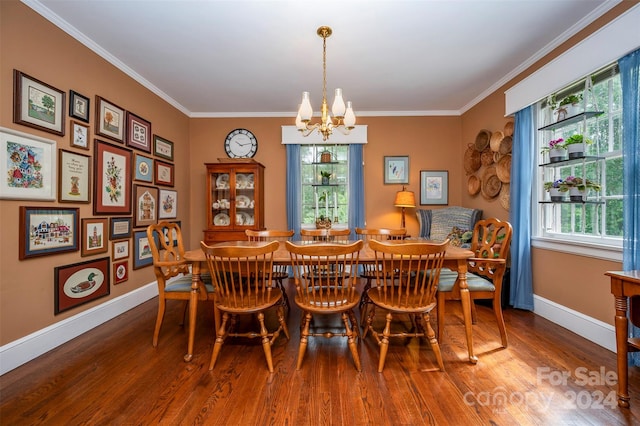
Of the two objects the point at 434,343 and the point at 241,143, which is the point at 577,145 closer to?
the point at 434,343

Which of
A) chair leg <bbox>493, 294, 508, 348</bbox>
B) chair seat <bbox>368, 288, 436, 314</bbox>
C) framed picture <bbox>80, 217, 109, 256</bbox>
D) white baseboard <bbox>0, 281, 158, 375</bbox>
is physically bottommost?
white baseboard <bbox>0, 281, 158, 375</bbox>

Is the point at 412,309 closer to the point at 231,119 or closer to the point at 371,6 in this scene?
the point at 371,6

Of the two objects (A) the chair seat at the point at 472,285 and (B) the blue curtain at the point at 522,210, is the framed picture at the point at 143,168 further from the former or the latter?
(B) the blue curtain at the point at 522,210

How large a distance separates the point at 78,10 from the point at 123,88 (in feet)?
3.02

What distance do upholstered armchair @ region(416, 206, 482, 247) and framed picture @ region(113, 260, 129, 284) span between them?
3865 millimetres

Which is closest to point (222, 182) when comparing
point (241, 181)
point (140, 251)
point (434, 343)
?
point (241, 181)

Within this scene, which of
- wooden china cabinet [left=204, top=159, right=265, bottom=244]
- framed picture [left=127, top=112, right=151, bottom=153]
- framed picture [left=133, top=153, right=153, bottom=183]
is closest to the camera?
framed picture [left=127, top=112, right=151, bottom=153]

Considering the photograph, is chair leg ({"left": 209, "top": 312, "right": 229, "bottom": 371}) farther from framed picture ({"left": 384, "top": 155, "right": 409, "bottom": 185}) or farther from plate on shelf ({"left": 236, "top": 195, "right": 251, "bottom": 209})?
framed picture ({"left": 384, "top": 155, "right": 409, "bottom": 185})

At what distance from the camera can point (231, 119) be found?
4480 mm

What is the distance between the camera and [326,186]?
15.0 feet

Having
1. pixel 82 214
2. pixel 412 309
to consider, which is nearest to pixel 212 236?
pixel 82 214

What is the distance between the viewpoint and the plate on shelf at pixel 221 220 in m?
4.09

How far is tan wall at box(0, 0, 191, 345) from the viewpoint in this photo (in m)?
1.92

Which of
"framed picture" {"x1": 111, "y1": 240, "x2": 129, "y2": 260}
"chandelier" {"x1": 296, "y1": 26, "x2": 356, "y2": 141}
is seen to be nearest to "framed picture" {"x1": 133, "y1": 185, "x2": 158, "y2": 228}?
"framed picture" {"x1": 111, "y1": 240, "x2": 129, "y2": 260}
